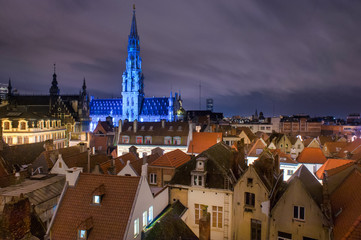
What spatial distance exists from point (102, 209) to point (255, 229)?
48.4ft

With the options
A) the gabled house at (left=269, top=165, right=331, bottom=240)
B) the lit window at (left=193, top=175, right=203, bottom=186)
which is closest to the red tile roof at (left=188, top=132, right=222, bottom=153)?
the lit window at (left=193, top=175, right=203, bottom=186)

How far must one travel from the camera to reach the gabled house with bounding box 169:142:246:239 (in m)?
24.8

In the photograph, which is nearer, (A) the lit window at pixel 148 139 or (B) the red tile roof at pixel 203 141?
(B) the red tile roof at pixel 203 141

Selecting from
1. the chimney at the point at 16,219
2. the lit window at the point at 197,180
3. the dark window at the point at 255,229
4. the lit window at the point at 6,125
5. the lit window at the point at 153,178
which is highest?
the lit window at the point at 6,125

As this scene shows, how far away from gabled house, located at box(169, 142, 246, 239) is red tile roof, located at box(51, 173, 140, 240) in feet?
26.8

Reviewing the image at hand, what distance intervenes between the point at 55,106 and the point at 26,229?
7711cm

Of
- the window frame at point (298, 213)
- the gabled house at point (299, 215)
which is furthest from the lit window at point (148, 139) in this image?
the window frame at point (298, 213)

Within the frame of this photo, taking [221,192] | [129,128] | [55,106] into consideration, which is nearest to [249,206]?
[221,192]

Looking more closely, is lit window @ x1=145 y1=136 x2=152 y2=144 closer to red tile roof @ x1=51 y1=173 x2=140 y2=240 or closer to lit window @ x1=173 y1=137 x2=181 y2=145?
lit window @ x1=173 y1=137 x2=181 y2=145

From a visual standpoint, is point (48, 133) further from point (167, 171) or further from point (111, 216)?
point (111, 216)

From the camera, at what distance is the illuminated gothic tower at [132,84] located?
141 meters

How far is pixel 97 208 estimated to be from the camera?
18.8m

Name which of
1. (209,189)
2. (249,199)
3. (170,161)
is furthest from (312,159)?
(170,161)

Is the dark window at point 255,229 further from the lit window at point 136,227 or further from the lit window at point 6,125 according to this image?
the lit window at point 6,125
